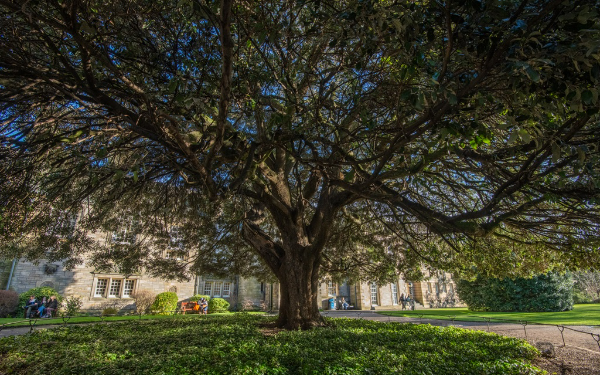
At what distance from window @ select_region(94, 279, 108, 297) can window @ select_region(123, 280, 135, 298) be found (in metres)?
1.27

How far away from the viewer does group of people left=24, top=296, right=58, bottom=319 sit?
1719cm

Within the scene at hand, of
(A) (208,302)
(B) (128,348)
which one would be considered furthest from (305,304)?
(A) (208,302)

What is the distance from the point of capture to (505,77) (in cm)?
306

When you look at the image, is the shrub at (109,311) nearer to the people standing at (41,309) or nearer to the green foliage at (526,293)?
the people standing at (41,309)

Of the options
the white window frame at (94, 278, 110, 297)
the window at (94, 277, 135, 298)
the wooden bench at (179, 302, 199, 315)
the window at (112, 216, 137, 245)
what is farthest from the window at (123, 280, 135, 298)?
the window at (112, 216, 137, 245)

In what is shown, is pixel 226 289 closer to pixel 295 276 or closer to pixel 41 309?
pixel 41 309

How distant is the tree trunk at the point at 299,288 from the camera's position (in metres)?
8.62

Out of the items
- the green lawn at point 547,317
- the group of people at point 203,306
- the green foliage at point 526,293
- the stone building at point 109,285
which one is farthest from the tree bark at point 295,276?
the green foliage at point 526,293

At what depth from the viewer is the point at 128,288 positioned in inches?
910

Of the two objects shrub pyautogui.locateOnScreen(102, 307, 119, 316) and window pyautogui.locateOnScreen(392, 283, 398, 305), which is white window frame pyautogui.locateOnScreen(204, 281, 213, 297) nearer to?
shrub pyautogui.locateOnScreen(102, 307, 119, 316)

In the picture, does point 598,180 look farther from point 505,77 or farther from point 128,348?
point 128,348

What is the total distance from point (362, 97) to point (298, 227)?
482cm

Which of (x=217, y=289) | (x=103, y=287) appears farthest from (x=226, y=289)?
(x=103, y=287)

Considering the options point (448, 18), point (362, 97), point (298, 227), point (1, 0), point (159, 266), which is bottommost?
point (159, 266)
